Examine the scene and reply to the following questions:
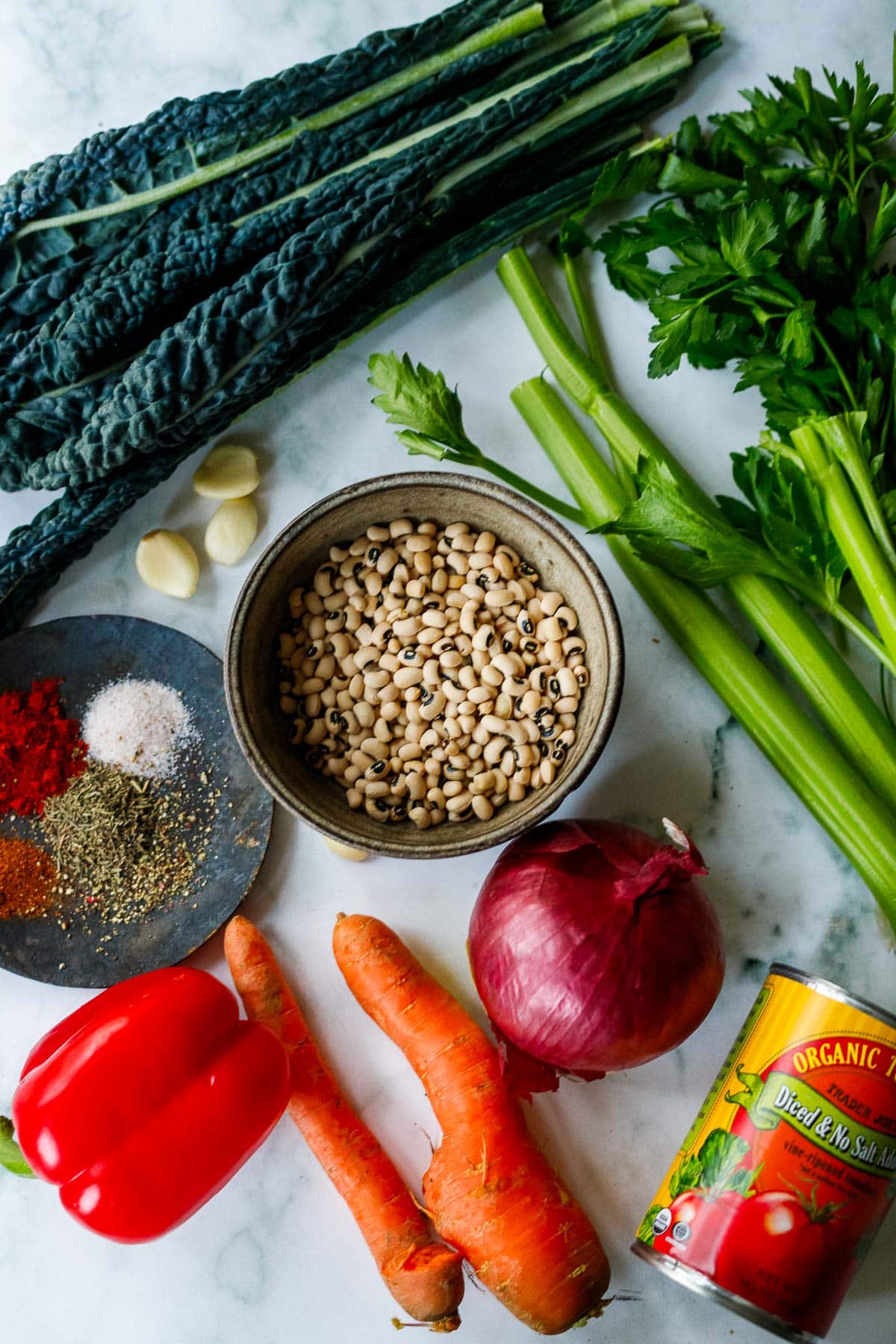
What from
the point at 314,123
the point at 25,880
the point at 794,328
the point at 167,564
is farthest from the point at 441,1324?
the point at 314,123

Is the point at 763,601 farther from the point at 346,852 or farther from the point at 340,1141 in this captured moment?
the point at 340,1141

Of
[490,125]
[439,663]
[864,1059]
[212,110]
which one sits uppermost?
[212,110]

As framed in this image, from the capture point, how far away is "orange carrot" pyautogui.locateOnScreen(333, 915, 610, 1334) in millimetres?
1101

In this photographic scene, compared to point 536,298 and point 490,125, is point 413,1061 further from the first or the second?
point 490,125

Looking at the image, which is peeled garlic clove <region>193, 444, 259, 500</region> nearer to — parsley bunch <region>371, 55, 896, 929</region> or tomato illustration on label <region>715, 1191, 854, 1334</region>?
parsley bunch <region>371, 55, 896, 929</region>

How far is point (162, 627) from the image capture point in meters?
1.22

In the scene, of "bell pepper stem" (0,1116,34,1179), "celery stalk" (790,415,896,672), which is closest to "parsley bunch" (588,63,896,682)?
"celery stalk" (790,415,896,672)

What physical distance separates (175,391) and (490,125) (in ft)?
1.53

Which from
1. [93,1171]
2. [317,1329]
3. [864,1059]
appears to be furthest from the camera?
[317,1329]

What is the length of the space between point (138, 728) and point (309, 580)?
273mm

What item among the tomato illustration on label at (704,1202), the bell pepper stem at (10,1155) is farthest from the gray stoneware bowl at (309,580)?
the bell pepper stem at (10,1155)

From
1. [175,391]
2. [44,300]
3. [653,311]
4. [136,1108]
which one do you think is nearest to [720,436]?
[653,311]

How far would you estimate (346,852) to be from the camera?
119 cm

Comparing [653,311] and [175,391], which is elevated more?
[175,391]
